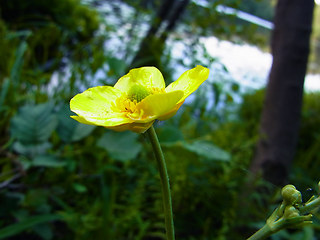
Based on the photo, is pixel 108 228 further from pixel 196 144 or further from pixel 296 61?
pixel 296 61

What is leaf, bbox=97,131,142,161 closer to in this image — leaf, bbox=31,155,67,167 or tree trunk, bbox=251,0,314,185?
leaf, bbox=31,155,67,167

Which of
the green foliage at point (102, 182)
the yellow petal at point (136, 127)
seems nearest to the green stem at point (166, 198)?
the yellow petal at point (136, 127)

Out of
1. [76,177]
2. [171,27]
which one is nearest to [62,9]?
[171,27]

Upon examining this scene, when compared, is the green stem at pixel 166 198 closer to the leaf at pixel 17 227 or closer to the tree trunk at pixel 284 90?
the leaf at pixel 17 227

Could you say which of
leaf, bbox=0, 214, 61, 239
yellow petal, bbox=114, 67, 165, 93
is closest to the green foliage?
leaf, bbox=0, 214, 61, 239

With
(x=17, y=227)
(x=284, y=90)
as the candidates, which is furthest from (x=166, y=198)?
(x=284, y=90)

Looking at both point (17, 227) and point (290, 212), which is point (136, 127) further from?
point (17, 227)
